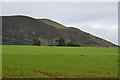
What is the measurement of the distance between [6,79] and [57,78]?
2580 mm

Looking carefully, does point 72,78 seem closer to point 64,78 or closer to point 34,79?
point 64,78

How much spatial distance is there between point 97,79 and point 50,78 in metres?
2.57

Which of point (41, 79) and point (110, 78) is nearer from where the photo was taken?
point (41, 79)

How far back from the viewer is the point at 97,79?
17.8 metres

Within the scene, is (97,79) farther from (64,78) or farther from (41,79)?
(41,79)

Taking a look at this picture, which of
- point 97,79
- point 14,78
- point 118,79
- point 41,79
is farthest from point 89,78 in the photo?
point 14,78

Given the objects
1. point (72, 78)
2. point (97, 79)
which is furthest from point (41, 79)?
point (97, 79)

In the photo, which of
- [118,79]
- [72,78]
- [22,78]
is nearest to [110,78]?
[118,79]

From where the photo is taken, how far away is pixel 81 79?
1761 cm

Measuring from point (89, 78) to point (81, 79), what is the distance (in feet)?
1.71

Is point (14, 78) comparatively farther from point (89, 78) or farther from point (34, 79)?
point (89, 78)

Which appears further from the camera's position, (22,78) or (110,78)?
(110,78)

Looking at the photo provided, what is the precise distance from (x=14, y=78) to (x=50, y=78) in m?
1.80

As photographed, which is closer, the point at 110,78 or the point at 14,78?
the point at 14,78
